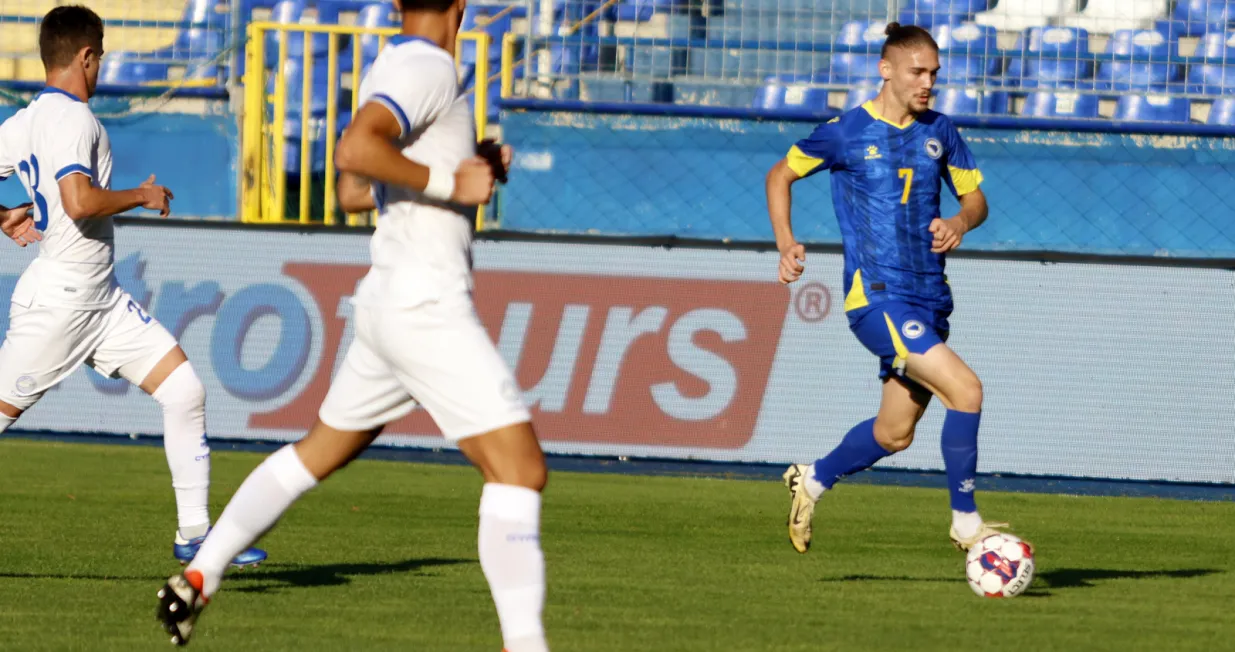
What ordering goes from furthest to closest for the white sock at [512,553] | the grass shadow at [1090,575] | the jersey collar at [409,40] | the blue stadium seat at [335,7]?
the blue stadium seat at [335,7], the grass shadow at [1090,575], the jersey collar at [409,40], the white sock at [512,553]

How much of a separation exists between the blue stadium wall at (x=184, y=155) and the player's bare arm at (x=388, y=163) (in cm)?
1229

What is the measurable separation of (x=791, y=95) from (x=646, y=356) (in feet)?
14.3

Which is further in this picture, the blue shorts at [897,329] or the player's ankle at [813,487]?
the player's ankle at [813,487]

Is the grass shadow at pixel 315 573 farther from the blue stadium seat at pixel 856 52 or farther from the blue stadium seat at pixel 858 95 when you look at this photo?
the blue stadium seat at pixel 856 52

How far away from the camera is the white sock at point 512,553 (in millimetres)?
4922

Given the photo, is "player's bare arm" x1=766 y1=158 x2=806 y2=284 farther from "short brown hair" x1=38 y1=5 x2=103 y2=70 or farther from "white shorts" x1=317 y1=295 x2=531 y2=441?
"white shorts" x1=317 y1=295 x2=531 y2=441

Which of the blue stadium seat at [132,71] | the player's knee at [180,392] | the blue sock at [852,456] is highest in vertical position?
the blue stadium seat at [132,71]

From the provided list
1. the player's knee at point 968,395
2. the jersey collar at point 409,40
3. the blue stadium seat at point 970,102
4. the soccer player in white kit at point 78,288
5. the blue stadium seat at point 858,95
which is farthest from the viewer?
the blue stadium seat at point 970,102

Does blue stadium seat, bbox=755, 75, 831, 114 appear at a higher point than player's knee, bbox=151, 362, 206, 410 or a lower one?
higher

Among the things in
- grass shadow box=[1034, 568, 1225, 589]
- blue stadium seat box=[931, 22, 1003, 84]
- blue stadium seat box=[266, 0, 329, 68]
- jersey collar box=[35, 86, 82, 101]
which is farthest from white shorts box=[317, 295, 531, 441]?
blue stadium seat box=[266, 0, 329, 68]

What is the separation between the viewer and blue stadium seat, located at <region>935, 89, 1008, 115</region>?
54.7 ft

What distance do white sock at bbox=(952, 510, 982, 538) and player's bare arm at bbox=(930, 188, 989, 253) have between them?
106cm

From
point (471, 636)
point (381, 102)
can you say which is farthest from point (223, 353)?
Answer: point (381, 102)

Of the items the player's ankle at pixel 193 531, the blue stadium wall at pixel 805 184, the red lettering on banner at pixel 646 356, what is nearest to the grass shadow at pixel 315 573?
the player's ankle at pixel 193 531
